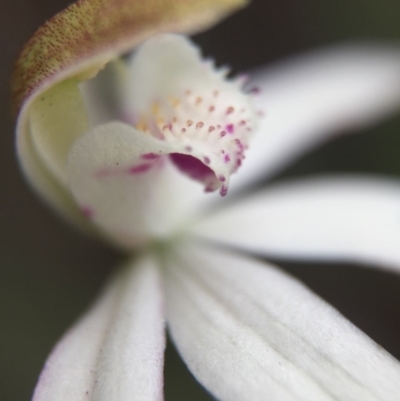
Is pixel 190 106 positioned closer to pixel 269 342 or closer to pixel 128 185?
pixel 128 185

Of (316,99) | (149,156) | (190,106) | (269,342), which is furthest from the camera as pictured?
(316,99)

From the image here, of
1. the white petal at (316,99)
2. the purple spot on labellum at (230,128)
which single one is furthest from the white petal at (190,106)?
the white petal at (316,99)

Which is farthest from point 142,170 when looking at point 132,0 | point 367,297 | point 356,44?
point 356,44

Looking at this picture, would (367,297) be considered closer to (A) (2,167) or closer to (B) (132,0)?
(A) (2,167)

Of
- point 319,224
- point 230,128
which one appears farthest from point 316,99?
point 230,128

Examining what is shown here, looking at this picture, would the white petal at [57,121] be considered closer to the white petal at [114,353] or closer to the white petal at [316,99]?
the white petal at [114,353]

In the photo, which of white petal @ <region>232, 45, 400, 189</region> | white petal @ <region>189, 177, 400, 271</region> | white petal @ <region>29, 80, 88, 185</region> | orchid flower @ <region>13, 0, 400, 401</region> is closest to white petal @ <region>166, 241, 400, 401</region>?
orchid flower @ <region>13, 0, 400, 401</region>

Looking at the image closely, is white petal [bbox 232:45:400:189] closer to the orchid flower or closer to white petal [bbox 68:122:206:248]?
the orchid flower
